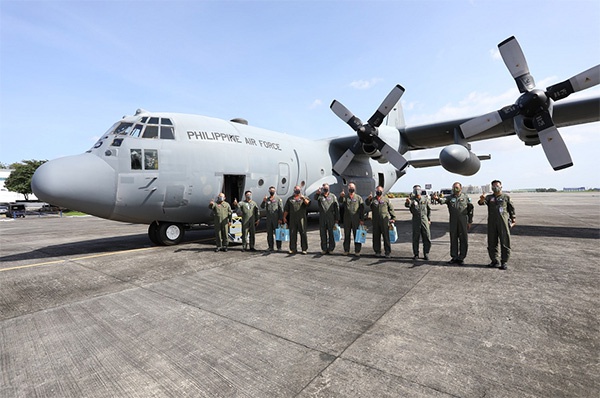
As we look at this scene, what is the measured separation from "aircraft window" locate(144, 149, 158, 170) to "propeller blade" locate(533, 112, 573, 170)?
1129 cm

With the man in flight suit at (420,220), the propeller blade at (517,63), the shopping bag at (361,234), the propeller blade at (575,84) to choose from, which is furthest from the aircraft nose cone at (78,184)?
the propeller blade at (575,84)

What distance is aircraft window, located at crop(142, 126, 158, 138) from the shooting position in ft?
25.7

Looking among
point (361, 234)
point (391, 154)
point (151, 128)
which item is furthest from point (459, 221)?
point (151, 128)

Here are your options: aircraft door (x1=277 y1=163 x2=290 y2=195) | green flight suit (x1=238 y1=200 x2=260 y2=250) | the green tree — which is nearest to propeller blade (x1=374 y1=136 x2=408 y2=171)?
aircraft door (x1=277 y1=163 x2=290 y2=195)

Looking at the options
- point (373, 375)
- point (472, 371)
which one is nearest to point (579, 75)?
point (472, 371)

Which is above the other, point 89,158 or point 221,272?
point 89,158

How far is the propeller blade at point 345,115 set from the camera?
11531 millimetres

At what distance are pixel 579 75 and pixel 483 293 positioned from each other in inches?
325

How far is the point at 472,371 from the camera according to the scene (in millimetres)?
2539

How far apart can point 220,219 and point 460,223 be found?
5906mm

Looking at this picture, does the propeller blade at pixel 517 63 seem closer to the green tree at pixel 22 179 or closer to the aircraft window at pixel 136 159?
the aircraft window at pixel 136 159

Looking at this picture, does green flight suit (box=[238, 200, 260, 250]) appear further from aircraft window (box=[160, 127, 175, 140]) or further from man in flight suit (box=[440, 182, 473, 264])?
man in flight suit (box=[440, 182, 473, 264])

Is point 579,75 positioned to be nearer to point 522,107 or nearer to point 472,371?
point 522,107

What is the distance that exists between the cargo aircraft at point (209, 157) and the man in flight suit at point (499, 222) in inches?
148
